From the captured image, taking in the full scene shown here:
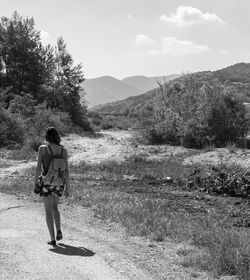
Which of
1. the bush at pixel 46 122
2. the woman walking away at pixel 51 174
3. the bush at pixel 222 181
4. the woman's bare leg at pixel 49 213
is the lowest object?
the bush at pixel 222 181

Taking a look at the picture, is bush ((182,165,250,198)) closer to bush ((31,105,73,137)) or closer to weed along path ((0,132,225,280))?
weed along path ((0,132,225,280))

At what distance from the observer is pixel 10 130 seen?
30.6 meters

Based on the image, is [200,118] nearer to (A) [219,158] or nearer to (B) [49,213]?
(A) [219,158]

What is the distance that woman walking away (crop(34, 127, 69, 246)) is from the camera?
782 centimetres

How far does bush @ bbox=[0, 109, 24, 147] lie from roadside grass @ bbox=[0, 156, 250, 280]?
10171 millimetres

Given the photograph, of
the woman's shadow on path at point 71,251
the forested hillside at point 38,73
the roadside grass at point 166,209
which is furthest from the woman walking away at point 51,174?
the forested hillside at point 38,73

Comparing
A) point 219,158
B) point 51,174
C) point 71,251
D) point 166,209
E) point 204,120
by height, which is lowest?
point 166,209

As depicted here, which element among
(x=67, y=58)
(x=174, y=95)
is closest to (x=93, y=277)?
(x=174, y=95)

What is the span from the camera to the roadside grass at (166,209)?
24.0 feet

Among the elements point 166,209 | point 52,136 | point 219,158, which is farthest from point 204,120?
point 52,136

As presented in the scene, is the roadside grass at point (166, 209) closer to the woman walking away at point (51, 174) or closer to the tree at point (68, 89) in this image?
the woman walking away at point (51, 174)

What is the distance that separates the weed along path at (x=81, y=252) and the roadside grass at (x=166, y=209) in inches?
13.6

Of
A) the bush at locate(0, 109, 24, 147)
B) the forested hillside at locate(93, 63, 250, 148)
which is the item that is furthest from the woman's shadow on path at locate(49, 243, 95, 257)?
the forested hillside at locate(93, 63, 250, 148)

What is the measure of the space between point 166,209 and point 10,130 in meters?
20.8
